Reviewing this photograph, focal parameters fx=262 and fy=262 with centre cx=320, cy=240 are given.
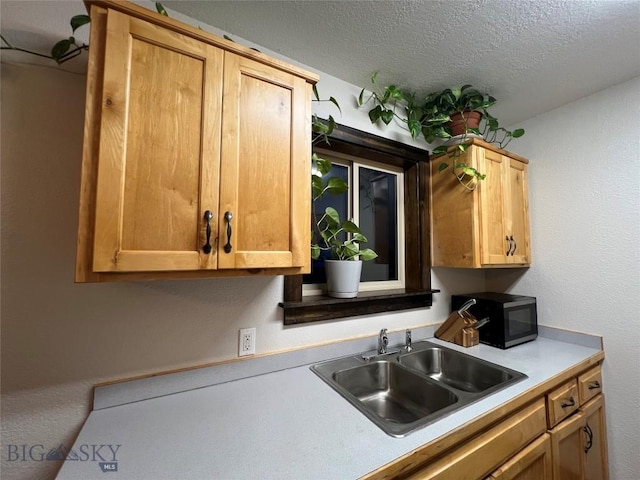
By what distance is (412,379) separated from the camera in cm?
122

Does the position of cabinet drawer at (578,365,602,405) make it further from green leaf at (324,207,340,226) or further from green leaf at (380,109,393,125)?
green leaf at (380,109,393,125)

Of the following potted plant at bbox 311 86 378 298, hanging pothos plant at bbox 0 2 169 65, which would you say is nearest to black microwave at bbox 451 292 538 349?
potted plant at bbox 311 86 378 298

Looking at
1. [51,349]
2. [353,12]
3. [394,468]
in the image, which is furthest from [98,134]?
[394,468]

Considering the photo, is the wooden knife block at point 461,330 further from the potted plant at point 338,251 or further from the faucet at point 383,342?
the potted plant at point 338,251

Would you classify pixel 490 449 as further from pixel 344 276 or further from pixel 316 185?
pixel 316 185

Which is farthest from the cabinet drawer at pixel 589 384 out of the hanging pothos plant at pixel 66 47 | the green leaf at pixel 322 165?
the hanging pothos plant at pixel 66 47

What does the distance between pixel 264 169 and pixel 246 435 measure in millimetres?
838

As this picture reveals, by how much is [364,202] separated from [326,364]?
100cm

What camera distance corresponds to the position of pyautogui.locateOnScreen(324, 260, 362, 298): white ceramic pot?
1381 mm

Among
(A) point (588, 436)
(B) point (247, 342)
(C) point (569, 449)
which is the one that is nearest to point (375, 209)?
(B) point (247, 342)

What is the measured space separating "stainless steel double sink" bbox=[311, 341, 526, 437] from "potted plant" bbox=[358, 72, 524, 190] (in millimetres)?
999

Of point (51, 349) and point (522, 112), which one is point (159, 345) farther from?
point (522, 112)

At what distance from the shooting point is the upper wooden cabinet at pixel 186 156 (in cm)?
70

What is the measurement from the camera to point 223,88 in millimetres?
849
